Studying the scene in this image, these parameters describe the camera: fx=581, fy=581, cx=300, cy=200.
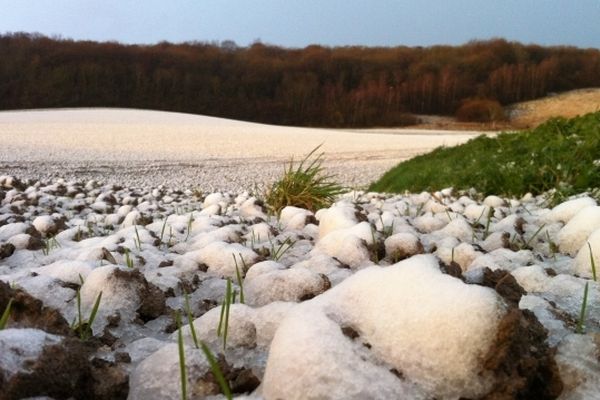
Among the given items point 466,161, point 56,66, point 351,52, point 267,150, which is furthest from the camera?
point 351,52

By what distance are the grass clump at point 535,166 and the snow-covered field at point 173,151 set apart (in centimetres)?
464

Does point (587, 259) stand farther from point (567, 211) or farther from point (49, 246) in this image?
point (49, 246)

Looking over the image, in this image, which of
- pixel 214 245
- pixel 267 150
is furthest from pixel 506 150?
pixel 267 150

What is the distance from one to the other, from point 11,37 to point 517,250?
37.9 meters

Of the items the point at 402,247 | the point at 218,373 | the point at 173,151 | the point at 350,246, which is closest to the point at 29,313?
Answer: the point at 218,373

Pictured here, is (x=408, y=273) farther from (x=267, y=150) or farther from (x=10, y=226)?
(x=267, y=150)

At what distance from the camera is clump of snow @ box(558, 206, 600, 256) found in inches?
86.4

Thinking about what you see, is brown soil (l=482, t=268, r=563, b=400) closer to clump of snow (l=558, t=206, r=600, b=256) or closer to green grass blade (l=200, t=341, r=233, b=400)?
green grass blade (l=200, t=341, r=233, b=400)

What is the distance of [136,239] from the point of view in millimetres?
2748

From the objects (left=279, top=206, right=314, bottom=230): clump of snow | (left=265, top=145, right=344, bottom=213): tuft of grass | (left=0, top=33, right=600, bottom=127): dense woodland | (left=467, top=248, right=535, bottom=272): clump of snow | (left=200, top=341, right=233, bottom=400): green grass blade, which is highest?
(left=0, top=33, right=600, bottom=127): dense woodland

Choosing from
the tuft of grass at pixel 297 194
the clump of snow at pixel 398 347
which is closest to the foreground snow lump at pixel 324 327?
the clump of snow at pixel 398 347

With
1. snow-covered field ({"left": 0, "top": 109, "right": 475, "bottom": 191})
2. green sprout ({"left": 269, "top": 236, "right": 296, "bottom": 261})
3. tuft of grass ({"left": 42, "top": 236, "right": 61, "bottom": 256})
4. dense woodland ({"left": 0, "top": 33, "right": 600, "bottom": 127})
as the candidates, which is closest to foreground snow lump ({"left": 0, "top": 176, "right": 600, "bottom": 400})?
green sprout ({"left": 269, "top": 236, "right": 296, "bottom": 261})

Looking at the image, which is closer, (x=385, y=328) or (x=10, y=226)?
(x=385, y=328)

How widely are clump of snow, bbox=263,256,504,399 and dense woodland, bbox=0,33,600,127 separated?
105 feet
